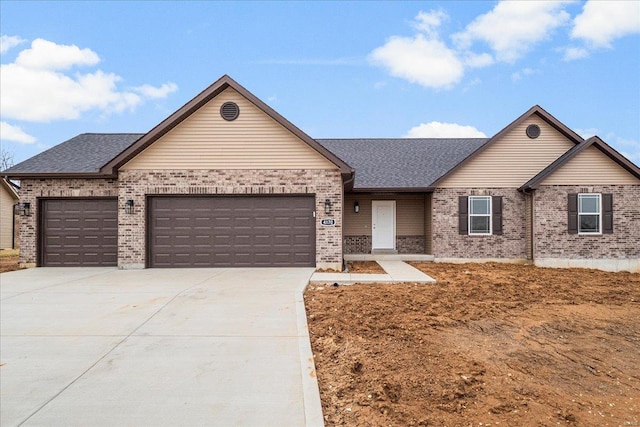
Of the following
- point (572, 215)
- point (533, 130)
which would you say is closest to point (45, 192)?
point (533, 130)

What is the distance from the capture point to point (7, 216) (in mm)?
24922

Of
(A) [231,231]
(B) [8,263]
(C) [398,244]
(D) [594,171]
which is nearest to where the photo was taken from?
(A) [231,231]

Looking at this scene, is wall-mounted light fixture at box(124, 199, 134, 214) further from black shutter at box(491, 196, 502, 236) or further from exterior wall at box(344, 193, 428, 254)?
black shutter at box(491, 196, 502, 236)

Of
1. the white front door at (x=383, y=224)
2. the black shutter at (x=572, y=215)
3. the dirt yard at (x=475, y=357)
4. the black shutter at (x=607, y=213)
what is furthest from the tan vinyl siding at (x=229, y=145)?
the black shutter at (x=607, y=213)

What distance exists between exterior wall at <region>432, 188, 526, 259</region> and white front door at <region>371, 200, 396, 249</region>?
2.34 meters

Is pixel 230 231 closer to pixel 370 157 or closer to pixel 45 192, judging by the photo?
pixel 45 192

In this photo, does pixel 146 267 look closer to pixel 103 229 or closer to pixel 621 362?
pixel 103 229

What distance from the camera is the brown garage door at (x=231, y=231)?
40.8 feet

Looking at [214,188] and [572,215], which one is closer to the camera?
[214,188]

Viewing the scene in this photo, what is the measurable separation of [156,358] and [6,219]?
27227mm

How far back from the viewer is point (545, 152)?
1482 cm

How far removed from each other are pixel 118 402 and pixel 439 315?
510cm

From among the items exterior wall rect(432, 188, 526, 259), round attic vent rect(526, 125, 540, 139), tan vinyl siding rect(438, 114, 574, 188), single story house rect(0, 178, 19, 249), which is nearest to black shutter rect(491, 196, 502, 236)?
exterior wall rect(432, 188, 526, 259)

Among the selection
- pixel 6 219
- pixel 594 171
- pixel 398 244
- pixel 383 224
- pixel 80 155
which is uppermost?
pixel 80 155
